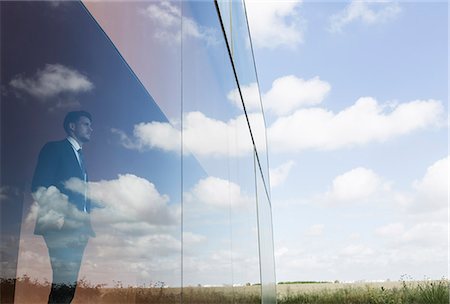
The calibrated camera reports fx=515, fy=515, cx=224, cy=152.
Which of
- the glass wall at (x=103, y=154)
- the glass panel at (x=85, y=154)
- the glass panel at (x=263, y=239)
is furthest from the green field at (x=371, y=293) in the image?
the glass panel at (x=85, y=154)

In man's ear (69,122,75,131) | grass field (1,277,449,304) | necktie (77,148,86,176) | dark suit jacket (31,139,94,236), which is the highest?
man's ear (69,122,75,131)

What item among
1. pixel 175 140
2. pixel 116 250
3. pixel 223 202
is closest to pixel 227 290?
pixel 223 202

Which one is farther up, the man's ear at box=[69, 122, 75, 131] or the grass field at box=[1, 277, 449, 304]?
the man's ear at box=[69, 122, 75, 131]

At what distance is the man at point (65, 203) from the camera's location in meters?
0.98

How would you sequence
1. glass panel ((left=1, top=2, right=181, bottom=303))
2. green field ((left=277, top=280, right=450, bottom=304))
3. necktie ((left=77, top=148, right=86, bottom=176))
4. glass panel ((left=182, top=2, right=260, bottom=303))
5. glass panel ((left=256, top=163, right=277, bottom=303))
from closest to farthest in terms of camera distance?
glass panel ((left=1, top=2, right=181, bottom=303)), necktie ((left=77, top=148, right=86, bottom=176)), glass panel ((left=182, top=2, right=260, bottom=303)), glass panel ((left=256, top=163, right=277, bottom=303)), green field ((left=277, top=280, right=450, bottom=304))

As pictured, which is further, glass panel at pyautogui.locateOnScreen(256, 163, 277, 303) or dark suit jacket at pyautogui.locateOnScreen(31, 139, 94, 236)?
glass panel at pyautogui.locateOnScreen(256, 163, 277, 303)

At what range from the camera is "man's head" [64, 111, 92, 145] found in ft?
3.50

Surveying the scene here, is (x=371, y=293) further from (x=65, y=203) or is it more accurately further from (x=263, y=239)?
(x=65, y=203)

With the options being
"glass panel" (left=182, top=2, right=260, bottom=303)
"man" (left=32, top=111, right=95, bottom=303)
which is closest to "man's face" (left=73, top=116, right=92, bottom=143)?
"man" (left=32, top=111, right=95, bottom=303)

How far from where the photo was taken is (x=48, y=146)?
38.9 inches

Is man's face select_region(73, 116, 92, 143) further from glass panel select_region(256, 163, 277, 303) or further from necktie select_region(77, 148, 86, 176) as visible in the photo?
glass panel select_region(256, 163, 277, 303)

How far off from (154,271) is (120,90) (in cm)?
62

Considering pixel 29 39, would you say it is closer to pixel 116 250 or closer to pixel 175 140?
pixel 116 250

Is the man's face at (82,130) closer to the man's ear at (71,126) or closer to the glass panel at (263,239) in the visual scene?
the man's ear at (71,126)
